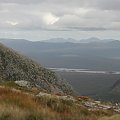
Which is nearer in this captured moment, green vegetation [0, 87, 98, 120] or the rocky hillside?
green vegetation [0, 87, 98, 120]

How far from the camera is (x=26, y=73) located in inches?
1291

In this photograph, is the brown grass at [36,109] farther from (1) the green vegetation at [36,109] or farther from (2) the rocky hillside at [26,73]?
(2) the rocky hillside at [26,73]

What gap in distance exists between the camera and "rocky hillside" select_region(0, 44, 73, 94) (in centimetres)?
3184

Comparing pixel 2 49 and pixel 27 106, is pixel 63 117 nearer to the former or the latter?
pixel 27 106

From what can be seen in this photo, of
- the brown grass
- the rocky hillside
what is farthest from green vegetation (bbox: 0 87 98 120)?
the rocky hillside

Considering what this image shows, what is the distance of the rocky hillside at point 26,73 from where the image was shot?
31844mm

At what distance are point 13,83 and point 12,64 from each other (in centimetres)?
927

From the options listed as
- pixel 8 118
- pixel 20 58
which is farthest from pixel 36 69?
pixel 8 118

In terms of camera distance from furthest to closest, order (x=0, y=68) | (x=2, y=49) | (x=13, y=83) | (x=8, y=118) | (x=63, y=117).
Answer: (x=2, y=49)
(x=0, y=68)
(x=13, y=83)
(x=63, y=117)
(x=8, y=118)

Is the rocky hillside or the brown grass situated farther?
the rocky hillside

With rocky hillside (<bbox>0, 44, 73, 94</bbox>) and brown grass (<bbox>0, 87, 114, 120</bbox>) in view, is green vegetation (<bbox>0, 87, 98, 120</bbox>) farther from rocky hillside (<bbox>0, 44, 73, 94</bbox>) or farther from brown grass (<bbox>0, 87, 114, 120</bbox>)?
rocky hillside (<bbox>0, 44, 73, 94</bbox>)

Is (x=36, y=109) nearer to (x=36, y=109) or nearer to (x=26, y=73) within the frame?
(x=36, y=109)

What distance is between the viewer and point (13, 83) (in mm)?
23750

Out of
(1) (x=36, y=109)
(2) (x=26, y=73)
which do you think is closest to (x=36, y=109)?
(1) (x=36, y=109)
